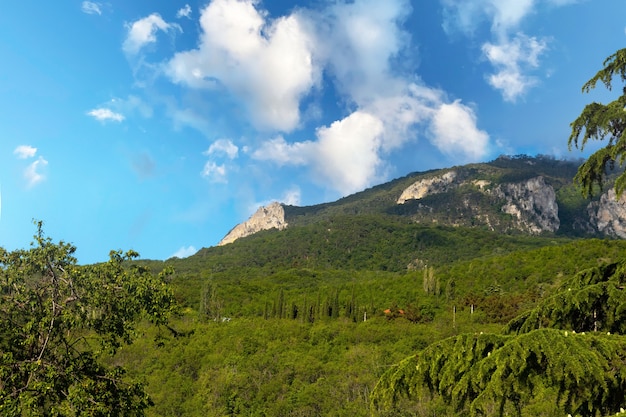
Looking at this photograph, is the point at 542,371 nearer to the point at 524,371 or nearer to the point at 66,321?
the point at 524,371

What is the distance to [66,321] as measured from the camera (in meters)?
9.88

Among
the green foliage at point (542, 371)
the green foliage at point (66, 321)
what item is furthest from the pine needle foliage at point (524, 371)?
the green foliage at point (66, 321)

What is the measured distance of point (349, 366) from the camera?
59.6m

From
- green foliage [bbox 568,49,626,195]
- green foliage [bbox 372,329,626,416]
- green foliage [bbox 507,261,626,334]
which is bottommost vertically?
green foliage [bbox 372,329,626,416]

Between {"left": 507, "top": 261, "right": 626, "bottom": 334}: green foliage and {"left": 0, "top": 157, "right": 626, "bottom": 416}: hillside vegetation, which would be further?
{"left": 507, "top": 261, "right": 626, "bottom": 334}: green foliage

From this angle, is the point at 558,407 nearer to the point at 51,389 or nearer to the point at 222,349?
the point at 51,389

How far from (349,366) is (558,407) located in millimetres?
57507

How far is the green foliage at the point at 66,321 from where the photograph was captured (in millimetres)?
9484

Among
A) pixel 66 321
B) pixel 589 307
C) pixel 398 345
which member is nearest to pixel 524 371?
pixel 589 307

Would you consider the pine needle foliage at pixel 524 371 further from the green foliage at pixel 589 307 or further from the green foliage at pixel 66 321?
the green foliage at pixel 66 321

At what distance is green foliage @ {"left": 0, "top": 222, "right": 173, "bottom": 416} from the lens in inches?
373

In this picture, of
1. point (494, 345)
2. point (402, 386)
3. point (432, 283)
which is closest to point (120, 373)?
point (402, 386)

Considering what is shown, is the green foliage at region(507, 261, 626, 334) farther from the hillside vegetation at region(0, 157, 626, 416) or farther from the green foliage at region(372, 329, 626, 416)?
the green foliage at region(372, 329, 626, 416)

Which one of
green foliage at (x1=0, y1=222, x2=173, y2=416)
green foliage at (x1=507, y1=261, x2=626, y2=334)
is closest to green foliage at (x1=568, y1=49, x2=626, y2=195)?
green foliage at (x1=507, y1=261, x2=626, y2=334)
